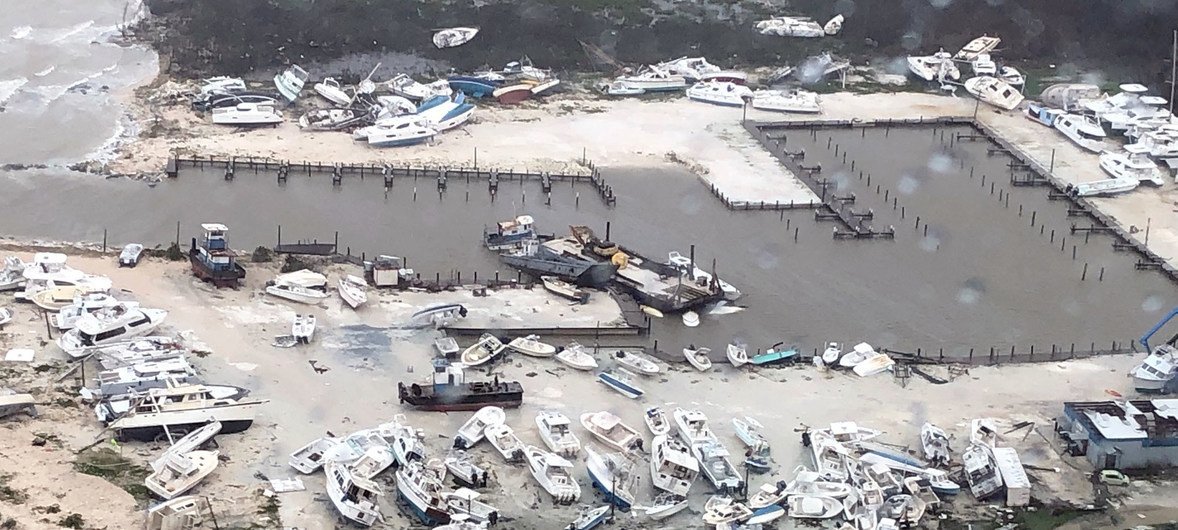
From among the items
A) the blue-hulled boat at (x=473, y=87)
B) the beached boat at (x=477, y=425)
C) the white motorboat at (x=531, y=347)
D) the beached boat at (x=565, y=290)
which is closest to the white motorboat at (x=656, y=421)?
the beached boat at (x=477, y=425)

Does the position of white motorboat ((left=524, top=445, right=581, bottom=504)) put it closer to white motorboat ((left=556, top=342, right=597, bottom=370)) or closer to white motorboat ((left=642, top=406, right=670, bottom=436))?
white motorboat ((left=642, top=406, right=670, bottom=436))

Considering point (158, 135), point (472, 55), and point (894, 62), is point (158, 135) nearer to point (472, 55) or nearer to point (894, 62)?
point (472, 55)

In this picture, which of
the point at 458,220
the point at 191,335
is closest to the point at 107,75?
the point at 458,220

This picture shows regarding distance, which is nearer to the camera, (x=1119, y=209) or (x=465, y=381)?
(x=465, y=381)

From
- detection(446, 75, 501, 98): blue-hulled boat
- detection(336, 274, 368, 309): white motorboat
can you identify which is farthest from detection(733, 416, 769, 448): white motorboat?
detection(446, 75, 501, 98): blue-hulled boat

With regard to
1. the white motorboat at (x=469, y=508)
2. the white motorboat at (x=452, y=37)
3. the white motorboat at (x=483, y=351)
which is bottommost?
the white motorboat at (x=469, y=508)

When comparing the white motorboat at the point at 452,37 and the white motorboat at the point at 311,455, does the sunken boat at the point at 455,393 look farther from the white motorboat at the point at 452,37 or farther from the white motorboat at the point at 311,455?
the white motorboat at the point at 452,37
